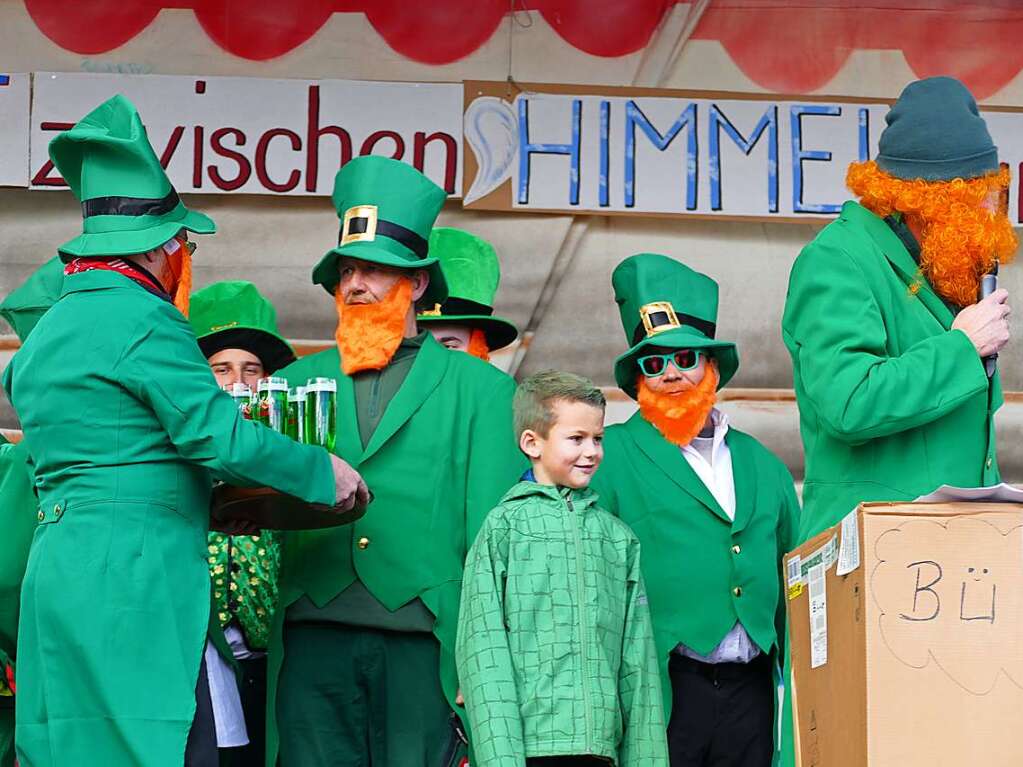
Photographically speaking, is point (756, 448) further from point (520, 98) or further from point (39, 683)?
point (39, 683)

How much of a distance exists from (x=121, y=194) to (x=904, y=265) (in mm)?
1539

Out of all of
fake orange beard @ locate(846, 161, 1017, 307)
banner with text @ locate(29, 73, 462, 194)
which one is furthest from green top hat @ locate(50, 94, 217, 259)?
banner with text @ locate(29, 73, 462, 194)

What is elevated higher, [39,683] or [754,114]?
[754,114]

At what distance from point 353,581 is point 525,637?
1.46 feet

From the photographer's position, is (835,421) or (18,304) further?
(18,304)

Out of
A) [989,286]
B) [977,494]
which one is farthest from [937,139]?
[977,494]

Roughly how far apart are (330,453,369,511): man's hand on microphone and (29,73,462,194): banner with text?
2.26 meters

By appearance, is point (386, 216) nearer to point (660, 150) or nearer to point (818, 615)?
point (818, 615)

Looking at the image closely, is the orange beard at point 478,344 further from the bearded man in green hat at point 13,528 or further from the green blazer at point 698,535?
the bearded man in green hat at point 13,528

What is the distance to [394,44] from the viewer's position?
5895 millimetres

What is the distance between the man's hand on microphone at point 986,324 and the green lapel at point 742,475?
1.43m

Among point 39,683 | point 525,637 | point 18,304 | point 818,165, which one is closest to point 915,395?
point 525,637

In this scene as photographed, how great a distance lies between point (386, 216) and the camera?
167 inches

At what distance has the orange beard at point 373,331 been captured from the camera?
13.6 ft
